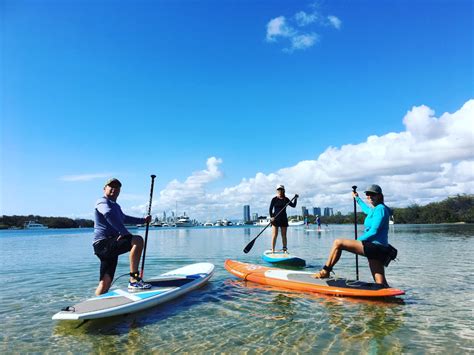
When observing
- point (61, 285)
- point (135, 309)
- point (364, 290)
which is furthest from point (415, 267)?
point (61, 285)

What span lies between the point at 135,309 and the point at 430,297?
21.4 feet

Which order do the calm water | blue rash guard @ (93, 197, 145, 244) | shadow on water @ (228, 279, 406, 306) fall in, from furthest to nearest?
shadow on water @ (228, 279, 406, 306) < blue rash guard @ (93, 197, 145, 244) < the calm water

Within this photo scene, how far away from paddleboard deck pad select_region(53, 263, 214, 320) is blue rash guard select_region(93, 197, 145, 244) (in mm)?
1211

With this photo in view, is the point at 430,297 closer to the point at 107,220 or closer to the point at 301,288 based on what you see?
the point at 301,288

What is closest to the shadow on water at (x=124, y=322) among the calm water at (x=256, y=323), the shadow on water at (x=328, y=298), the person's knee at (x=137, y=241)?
the calm water at (x=256, y=323)

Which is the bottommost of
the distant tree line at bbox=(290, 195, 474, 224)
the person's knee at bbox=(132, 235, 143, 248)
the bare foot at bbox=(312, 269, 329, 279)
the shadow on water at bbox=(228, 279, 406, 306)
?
the shadow on water at bbox=(228, 279, 406, 306)

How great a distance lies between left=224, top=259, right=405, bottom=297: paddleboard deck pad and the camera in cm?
728

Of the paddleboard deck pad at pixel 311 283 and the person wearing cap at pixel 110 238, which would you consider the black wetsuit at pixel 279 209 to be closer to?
the paddleboard deck pad at pixel 311 283

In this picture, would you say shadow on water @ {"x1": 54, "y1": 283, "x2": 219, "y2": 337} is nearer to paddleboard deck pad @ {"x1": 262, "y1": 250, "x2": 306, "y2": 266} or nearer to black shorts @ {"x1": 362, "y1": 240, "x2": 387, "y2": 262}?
black shorts @ {"x1": 362, "y1": 240, "x2": 387, "y2": 262}

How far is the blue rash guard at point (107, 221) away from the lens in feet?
21.9

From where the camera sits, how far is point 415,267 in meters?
12.2

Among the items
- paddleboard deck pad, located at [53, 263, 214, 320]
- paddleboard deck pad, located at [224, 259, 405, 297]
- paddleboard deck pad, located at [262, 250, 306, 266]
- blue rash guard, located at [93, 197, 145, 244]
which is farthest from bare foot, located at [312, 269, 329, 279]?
blue rash guard, located at [93, 197, 145, 244]

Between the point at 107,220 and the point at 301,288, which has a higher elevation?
the point at 107,220

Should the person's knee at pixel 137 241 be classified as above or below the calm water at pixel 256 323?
above
